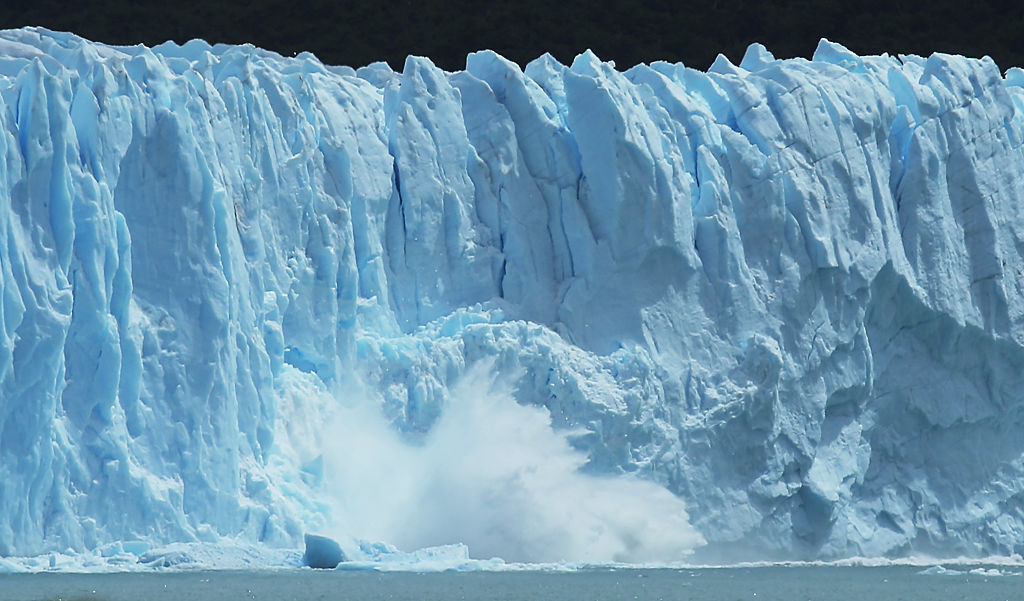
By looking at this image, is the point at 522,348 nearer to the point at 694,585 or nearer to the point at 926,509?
the point at 694,585

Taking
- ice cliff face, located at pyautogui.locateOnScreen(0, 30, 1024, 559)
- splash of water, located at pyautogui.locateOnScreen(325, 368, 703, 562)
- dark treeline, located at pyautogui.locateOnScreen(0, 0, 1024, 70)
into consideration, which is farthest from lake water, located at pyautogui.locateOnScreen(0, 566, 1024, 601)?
dark treeline, located at pyautogui.locateOnScreen(0, 0, 1024, 70)

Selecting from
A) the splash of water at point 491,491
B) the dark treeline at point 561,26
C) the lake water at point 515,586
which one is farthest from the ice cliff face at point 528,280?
the dark treeline at point 561,26

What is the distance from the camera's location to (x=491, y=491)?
20641mm

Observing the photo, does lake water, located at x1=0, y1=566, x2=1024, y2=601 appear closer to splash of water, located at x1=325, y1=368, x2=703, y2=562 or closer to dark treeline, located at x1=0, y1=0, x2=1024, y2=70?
splash of water, located at x1=325, y1=368, x2=703, y2=562

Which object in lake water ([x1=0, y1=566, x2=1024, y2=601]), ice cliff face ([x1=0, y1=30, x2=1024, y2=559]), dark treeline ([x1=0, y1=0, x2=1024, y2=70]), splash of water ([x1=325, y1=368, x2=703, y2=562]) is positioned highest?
dark treeline ([x1=0, y1=0, x2=1024, y2=70])

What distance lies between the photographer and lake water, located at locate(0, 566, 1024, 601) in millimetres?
16516

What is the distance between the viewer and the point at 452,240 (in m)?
21.9

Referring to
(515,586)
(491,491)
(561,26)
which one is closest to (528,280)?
(491,491)

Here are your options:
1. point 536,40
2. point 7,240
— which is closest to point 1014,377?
point 7,240

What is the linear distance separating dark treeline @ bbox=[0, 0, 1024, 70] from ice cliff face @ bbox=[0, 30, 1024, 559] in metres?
13.3

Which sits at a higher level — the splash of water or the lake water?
the splash of water

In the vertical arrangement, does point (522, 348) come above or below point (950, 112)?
below

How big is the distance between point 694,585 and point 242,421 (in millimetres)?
4352

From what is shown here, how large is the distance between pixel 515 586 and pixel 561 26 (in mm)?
21588
